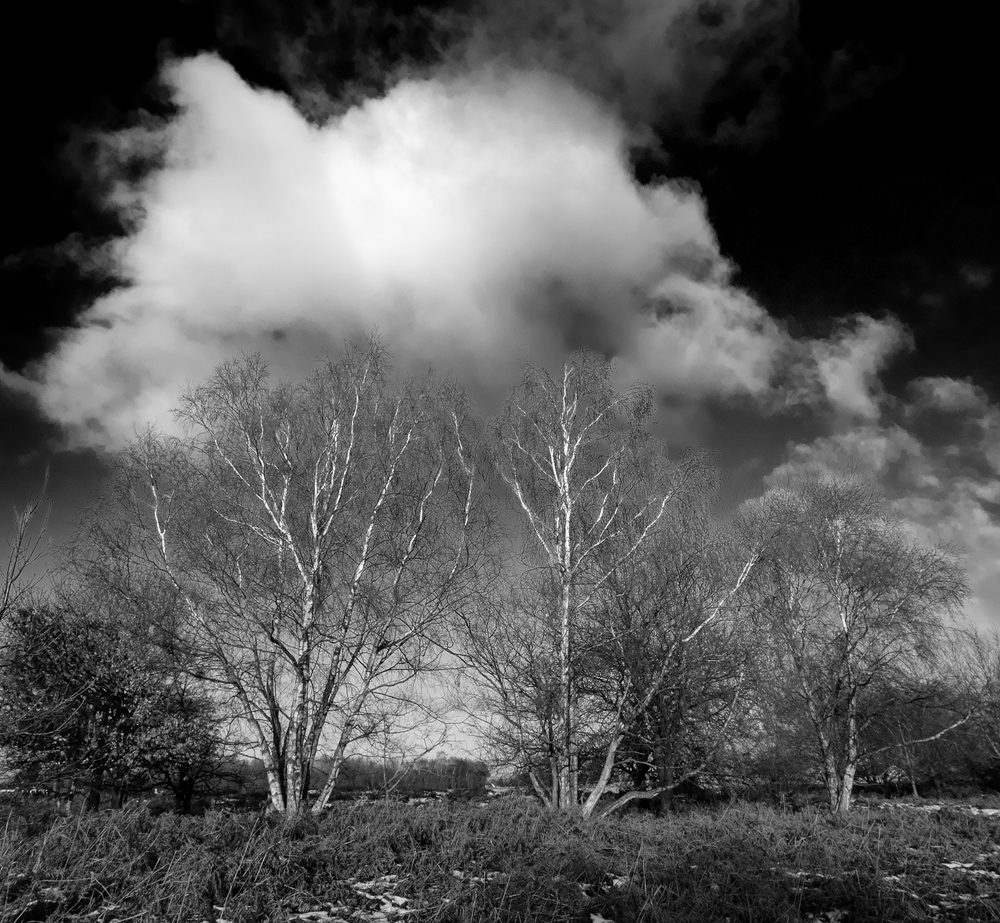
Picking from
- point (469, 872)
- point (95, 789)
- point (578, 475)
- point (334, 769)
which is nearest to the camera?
point (469, 872)

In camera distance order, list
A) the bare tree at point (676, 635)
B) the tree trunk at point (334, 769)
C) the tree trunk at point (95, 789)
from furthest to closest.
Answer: the tree trunk at point (95, 789) → the bare tree at point (676, 635) → the tree trunk at point (334, 769)

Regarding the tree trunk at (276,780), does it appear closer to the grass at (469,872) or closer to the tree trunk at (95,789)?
the grass at (469,872)

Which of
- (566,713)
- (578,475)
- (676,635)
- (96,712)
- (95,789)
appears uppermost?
(578,475)

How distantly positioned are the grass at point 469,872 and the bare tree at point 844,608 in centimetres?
826

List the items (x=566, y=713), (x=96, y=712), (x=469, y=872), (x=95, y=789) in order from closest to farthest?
(x=469, y=872), (x=566, y=713), (x=96, y=712), (x=95, y=789)

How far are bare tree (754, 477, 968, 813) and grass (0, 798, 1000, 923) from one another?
826cm

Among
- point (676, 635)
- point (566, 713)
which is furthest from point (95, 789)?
point (676, 635)

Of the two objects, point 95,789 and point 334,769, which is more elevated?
point 334,769

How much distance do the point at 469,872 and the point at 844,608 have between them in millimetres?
14761

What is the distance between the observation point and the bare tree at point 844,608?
52.4 ft

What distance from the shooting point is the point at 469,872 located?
5.78 metres

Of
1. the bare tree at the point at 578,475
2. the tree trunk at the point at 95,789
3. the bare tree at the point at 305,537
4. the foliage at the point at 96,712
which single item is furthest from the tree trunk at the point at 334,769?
the tree trunk at the point at 95,789

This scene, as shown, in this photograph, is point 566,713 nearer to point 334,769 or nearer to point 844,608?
point 334,769

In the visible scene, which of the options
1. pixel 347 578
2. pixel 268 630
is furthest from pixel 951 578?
pixel 268 630
